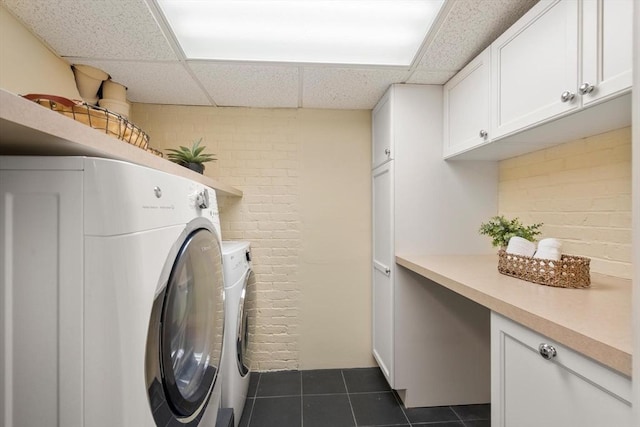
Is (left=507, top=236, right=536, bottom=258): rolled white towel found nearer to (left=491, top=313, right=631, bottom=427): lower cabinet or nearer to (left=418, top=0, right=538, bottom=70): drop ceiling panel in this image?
(left=491, top=313, right=631, bottom=427): lower cabinet

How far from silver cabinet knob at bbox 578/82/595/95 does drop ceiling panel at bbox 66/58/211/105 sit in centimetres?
189

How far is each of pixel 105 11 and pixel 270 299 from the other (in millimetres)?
1956

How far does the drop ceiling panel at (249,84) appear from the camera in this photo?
1.62 m

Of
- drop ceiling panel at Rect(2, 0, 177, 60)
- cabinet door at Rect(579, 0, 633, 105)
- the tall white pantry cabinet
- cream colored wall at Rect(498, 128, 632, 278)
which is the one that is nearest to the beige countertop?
cream colored wall at Rect(498, 128, 632, 278)

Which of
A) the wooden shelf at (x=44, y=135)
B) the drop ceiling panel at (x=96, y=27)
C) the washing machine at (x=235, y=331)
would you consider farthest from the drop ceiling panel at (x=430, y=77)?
the wooden shelf at (x=44, y=135)

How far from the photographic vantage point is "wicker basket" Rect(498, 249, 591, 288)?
1010 millimetres

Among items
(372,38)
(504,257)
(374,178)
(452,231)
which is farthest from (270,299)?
(372,38)

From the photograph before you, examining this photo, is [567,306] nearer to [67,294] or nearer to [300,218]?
[67,294]

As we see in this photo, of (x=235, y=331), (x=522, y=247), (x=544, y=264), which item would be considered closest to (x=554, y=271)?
(x=544, y=264)

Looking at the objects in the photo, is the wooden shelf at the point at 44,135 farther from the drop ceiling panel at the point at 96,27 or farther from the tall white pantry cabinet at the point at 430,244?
the tall white pantry cabinet at the point at 430,244

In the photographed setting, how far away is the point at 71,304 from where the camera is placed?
56 centimetres

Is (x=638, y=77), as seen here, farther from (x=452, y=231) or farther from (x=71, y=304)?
(x=452, y=231)

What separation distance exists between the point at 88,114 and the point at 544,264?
5.45ft

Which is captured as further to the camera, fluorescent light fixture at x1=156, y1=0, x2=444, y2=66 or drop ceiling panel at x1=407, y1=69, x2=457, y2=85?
drop ceiling panel at x1=407, y1=69, x2=457, y2=85
